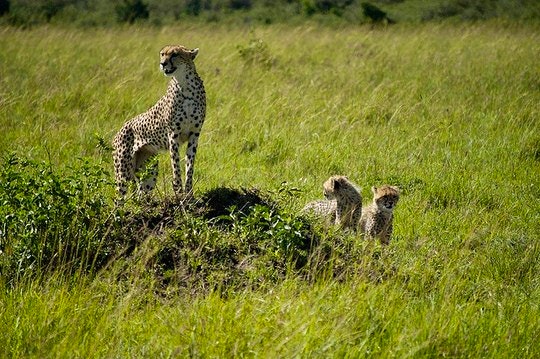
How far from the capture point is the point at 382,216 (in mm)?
5160

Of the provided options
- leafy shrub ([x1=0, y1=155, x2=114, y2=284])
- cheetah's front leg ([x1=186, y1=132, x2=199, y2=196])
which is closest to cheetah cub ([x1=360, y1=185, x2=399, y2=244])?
cheetah's front leg ([x1=186, y1=132, x2=199, y2=196])

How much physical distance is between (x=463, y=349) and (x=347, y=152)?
395 centimetres

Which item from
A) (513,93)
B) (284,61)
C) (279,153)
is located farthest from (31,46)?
(513,93)

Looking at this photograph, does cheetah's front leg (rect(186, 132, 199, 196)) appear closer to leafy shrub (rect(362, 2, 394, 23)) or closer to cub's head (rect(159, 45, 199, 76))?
cub's head (rect(159, 45, 199, 76))

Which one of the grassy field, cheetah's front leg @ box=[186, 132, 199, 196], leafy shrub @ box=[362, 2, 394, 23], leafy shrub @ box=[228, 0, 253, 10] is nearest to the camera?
the grassy field

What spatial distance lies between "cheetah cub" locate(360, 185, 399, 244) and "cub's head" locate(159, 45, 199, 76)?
1.75 metres

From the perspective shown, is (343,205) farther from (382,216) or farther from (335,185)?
(382,216)

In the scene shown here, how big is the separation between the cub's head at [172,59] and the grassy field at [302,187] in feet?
2.58

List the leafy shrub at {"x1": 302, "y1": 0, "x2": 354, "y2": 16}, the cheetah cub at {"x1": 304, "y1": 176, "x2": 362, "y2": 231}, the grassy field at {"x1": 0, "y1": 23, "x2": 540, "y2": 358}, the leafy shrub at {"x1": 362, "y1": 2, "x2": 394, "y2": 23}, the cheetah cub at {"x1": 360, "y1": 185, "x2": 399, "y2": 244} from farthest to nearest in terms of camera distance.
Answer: the leafy shrub at {"x1": 302, "y1": 0, "x2": 354, "y2": 16} < the leafy shrub at {"x1": 362, "y1": 2, "x2": 394, "y2": 23} < the cheetah cub at {"x1": 304, "y1": 176, "x2": 362, "y2": 231} < the cheetah cub at {"x1": 360, "y1": 185, "x2": 399, "y2": 244} < the grassy field at {"x1": 0, "y1": 23, "x2": 540, "y2": 358}

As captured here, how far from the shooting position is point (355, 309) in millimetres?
3473

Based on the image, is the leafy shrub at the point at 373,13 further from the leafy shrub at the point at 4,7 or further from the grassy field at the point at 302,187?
the leafy shrub at the point at 4,7

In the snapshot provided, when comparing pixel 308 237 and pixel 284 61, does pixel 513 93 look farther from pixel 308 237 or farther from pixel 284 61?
pixel 308 237

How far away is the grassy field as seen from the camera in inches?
130

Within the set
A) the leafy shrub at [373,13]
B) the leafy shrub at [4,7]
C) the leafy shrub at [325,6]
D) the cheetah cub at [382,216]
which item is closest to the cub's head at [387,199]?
the cheetah cub at [382,216]
